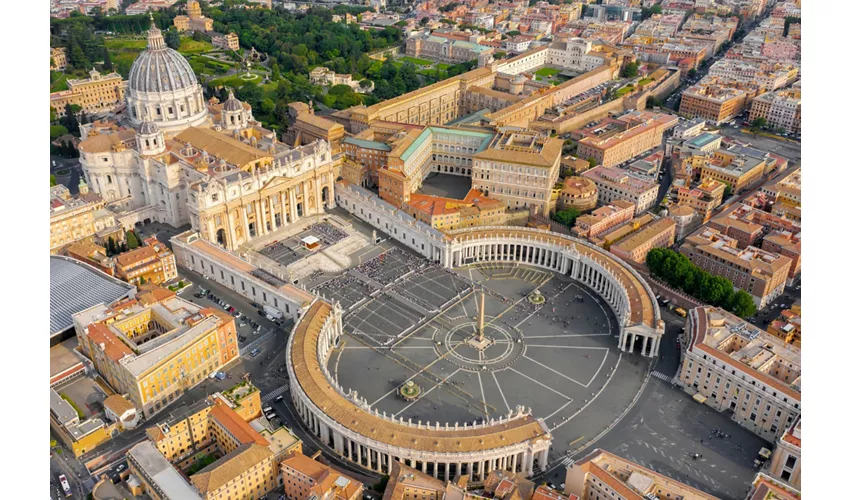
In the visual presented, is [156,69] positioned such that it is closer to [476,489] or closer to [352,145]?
[352,145]

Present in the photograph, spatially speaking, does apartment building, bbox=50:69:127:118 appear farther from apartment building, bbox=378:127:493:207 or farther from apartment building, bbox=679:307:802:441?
apartment building, bbox=679:307:802:441

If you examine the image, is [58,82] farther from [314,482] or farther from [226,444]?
[314,482]

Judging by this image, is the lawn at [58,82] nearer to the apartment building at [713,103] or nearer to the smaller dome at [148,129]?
the smaller dome at [148,129]

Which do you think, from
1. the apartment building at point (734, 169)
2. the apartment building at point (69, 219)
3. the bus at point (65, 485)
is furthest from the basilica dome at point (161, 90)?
the apartment building at point (734, 169)

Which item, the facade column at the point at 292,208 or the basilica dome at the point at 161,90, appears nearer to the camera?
the facade column at the point at 292,208

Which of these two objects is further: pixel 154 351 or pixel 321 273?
pixel 321 273

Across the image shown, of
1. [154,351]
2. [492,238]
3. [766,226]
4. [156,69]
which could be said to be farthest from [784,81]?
[154,351]
